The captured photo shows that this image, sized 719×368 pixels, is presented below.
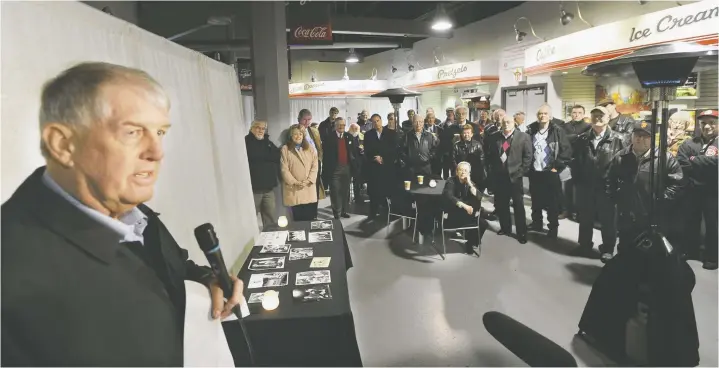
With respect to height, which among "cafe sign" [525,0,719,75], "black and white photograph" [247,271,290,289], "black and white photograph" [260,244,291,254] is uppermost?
"cafe sign" [525,0,719,75]

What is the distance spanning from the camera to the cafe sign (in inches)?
174

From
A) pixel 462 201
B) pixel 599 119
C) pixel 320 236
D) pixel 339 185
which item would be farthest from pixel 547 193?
pixel 320 236

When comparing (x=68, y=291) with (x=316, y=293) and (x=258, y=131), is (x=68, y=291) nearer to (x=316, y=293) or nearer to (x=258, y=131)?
(x=316, y=293)

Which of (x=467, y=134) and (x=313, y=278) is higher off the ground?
(x=467, y=134)

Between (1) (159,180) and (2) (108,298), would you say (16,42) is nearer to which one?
(1) (159,180)

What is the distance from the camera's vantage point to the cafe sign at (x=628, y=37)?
14.5ft

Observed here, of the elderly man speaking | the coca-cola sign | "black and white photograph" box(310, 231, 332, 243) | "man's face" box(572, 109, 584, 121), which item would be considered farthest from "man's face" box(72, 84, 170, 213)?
"man's face" box(572, 109, 584, 121)

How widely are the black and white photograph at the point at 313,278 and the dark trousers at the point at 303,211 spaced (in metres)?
2.68

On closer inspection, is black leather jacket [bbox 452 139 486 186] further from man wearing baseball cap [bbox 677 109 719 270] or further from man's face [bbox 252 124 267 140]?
man's face [bbox 252 124 267 140]

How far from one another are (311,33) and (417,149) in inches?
93.4

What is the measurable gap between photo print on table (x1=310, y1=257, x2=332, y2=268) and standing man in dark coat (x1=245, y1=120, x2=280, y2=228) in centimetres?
200

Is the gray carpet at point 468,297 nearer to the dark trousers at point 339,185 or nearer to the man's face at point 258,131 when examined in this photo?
the dark trousers at point 339,185

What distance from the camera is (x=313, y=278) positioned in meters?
2.24

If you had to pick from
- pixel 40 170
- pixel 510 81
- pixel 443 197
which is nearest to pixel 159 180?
pixel 40 170
